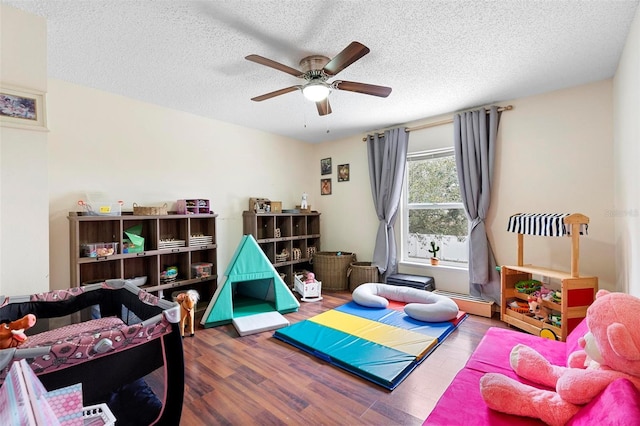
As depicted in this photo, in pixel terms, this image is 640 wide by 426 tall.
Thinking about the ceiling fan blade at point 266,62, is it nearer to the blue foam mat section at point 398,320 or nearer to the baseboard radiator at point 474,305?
the blue foam mat section at point 398,320

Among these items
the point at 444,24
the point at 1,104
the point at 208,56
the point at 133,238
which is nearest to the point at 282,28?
the point at 208,56

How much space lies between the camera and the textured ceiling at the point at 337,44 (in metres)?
1.67

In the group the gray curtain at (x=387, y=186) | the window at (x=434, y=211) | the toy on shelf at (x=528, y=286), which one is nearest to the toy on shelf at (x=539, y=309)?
the toy on shelf at (x=528, y=286)

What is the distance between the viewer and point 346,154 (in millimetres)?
4613

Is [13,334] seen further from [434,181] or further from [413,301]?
[434,181]

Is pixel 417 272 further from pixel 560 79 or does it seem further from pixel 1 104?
pixel 1 104

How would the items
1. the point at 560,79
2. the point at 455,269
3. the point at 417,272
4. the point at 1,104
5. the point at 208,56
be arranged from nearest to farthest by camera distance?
the point at 1,104
the point at 208,56
the point at 560,79
the point at 455,269
the point at 417,272

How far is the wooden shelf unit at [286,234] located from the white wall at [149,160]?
0.98 feet

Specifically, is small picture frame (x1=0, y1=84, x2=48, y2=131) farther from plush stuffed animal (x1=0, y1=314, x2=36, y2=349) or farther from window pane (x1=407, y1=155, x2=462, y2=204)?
window pane (x1=407, y1=155, x2=462, y2=204)

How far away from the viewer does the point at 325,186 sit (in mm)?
4922

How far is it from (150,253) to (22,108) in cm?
153

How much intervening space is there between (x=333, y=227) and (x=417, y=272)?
5.23ft

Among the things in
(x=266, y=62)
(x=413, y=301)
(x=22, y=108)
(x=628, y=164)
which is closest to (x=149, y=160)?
(x=22, y=108)

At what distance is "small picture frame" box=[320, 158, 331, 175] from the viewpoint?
4.85 m
